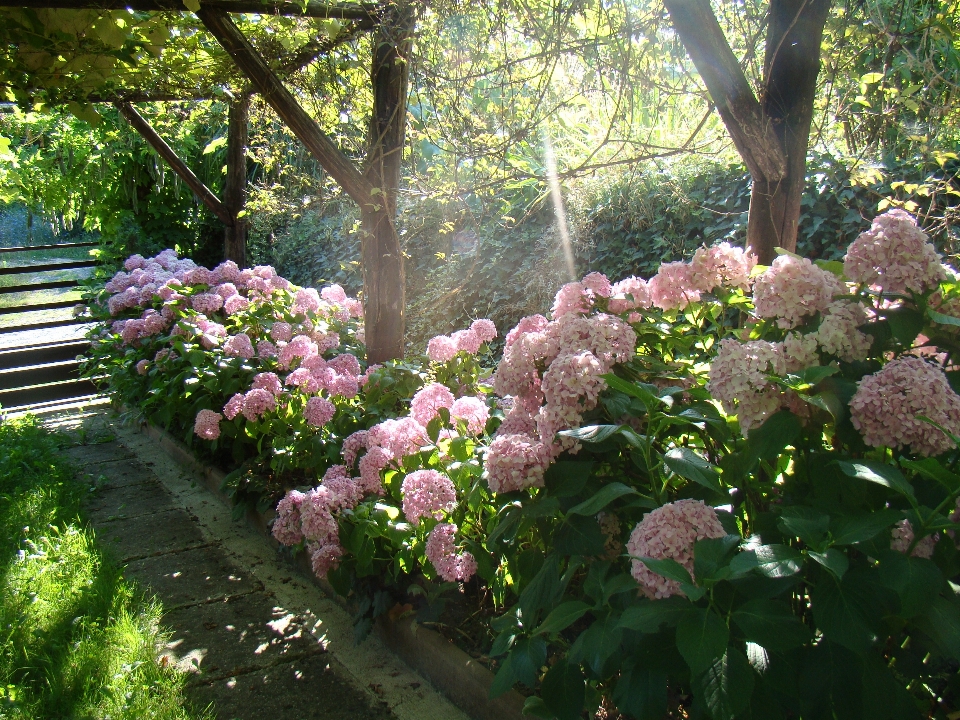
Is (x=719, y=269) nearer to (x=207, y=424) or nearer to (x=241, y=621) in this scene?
(x=241, y=621)

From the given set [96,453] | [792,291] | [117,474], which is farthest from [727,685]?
[96,453]

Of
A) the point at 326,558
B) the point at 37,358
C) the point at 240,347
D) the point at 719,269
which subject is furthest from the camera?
the point at 37,358

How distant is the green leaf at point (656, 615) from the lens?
1.17m

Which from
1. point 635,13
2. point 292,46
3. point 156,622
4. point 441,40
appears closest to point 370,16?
point 441,40

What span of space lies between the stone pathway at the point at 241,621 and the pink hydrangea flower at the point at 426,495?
0.60 meters

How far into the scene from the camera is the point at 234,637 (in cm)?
250

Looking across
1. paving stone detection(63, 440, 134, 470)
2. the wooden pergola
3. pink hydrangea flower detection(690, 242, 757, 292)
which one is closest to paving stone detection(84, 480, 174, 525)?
paving stone detection(63, 440, 134, 470)

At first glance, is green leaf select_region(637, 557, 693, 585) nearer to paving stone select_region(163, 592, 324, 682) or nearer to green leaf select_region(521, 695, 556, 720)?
green leaf select_region(521, 695, 556, 720)

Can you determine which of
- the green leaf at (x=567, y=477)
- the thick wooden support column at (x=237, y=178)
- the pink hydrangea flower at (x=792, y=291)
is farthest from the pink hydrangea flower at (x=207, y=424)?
the thick wooden support column at (x=237, y=178)

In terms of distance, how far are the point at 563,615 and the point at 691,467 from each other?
1.34ft

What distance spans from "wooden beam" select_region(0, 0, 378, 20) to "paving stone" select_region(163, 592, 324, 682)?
8.31 ft

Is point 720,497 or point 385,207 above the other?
point 385,207

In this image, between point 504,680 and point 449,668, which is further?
point 449,668

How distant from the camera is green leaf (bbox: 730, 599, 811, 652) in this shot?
111cm
